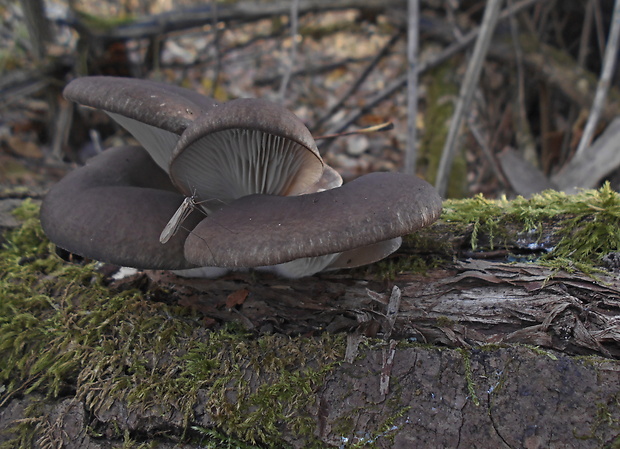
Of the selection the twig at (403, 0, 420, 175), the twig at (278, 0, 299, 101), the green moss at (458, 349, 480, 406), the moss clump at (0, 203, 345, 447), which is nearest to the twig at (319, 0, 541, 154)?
the twig at (278, 0, 299, 101)

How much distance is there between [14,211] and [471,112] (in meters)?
5.46

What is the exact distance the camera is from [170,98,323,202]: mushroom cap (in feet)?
5.51

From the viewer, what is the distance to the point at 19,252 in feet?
8.75

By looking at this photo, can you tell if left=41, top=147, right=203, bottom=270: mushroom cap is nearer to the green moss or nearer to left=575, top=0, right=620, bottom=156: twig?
the green moss

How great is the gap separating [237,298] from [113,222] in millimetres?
720

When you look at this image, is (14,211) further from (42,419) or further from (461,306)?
(461,306)

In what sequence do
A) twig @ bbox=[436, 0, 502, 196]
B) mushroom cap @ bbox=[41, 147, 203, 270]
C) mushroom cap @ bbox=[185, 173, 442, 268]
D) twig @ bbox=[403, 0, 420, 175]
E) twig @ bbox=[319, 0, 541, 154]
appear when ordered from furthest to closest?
twig @ bbox=[319, 0, 541, 154] → twig @ bbox=[403, 0, 420, 175] → twig @ bbox=[436, 0, 502, 196] → mushroom cap @ bbox=[41, 147, 203, 270] → mushroom cap @ bbox=[185, 173, 442, 268]

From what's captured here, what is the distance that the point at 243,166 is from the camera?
2.04 m

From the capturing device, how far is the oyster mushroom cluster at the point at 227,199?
5.42ft

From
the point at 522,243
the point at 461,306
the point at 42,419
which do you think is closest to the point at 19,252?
the point at 42,419

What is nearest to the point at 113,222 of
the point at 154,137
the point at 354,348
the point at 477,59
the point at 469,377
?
the point at 154,137

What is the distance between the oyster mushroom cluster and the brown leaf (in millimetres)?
240

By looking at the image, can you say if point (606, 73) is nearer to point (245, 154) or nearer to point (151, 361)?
point (245, 154)

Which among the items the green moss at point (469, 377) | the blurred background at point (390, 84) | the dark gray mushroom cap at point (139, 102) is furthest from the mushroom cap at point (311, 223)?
the blurred background at point (390, 84)
